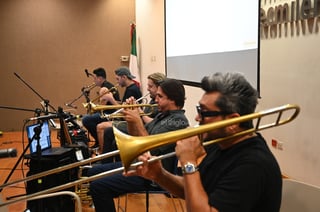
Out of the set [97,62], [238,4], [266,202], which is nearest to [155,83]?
[238,4]

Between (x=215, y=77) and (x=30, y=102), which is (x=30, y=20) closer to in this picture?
(x=30, y=102)

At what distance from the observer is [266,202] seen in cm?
132

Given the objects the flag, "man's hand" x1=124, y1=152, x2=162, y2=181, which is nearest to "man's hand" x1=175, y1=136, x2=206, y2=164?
"man's hand" x1=124, y1=152, x2=162, y2=181

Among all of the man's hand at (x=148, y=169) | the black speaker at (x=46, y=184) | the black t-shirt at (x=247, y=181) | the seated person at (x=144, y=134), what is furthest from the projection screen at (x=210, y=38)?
the black t-shirt at (x=247, y=181)

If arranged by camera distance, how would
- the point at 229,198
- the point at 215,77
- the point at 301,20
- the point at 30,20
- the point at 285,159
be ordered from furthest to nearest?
the point at 30,20
the point at 285,159
the point at 301,20
the point at 215,77
the point at 229,198

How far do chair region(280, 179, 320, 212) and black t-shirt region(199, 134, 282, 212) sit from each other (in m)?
0.45

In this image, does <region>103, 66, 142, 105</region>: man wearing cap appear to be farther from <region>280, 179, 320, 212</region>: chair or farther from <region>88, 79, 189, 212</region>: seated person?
<region>280, 179, 320, 212</region>: chair

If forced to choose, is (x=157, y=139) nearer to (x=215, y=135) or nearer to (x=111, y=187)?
(x=215, y=135)

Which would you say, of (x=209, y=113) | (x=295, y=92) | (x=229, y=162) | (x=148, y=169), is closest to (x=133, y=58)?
(x=295, y=92)

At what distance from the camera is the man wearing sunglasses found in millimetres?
1282

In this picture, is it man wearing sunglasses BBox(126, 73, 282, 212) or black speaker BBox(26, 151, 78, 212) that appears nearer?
man wearing sunglasses BBox(126, 73, 282, 212)

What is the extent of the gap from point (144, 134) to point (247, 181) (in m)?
1.41

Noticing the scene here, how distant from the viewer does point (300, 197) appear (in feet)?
5.73

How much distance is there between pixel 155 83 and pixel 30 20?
498 cm
